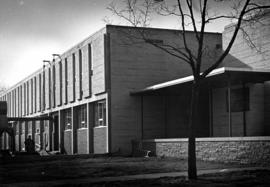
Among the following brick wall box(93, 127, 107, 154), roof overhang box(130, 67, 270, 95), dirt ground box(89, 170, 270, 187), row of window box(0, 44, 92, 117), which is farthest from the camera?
row of window box(0, 44, 92, 117)

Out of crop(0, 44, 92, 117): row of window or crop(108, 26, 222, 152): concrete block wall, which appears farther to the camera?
crop(0, 44, 92, 117): row of window

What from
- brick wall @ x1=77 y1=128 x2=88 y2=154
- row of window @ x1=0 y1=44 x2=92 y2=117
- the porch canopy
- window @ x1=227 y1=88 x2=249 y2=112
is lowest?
brick wall @ x1=77 y1=128 x2=88 y2=154

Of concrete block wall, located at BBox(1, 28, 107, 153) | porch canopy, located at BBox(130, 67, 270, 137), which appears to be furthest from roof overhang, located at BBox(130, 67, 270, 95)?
concrete block wall, located at BBox(1, 28, 107, 153)

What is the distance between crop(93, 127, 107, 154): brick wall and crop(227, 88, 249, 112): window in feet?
33.0

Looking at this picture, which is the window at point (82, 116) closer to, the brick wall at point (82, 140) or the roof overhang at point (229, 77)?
the brick wall at point (82, 140)

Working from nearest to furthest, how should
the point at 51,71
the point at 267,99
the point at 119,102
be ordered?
the point at 267,99 → the point at 119,102 → the point at 51,71

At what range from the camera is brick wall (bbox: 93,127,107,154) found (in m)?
34.3

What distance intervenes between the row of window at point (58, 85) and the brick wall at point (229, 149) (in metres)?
13.1

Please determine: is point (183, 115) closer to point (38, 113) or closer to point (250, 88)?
point (250, 88)

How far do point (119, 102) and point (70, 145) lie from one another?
11.6 meters

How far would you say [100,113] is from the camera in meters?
36.0

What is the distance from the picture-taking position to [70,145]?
43.2m

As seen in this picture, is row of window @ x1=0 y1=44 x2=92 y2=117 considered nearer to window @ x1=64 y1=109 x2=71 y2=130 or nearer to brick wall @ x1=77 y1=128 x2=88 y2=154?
window @ x1=64 y1=109 x2=71 y2=130

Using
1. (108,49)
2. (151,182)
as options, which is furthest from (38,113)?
(151,182)
